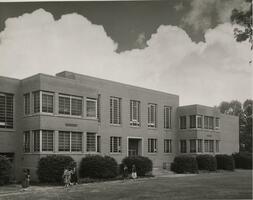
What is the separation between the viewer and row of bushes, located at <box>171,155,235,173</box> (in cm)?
4128

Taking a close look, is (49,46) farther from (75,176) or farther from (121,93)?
(121,93)

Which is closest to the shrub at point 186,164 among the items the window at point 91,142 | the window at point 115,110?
the window at point 115,110

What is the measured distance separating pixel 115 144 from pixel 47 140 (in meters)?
10.7

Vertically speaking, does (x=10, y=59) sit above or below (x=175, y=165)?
above

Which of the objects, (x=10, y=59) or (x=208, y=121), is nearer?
(x=10, y=59)

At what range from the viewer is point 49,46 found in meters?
24.1

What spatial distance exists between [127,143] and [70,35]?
65.1 feet

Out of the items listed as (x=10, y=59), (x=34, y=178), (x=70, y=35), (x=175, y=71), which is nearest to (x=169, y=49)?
(x=175, y=71)

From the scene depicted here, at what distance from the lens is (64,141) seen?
104 feet

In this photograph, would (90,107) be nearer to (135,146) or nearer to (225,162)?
(135,146)

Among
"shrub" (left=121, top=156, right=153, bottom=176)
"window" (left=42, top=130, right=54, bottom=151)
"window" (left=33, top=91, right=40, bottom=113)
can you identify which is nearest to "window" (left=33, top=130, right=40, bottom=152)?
"window" (left=42, top=130, right=54, bottom=151)

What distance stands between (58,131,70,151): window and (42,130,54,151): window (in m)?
0.70

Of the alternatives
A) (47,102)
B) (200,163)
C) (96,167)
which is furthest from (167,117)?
(47,102)

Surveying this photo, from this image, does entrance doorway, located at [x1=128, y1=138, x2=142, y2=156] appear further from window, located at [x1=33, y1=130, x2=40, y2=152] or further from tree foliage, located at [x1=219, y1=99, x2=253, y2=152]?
tree foliage, located at [x1=219, y1=99, x2=253, y2=152]
